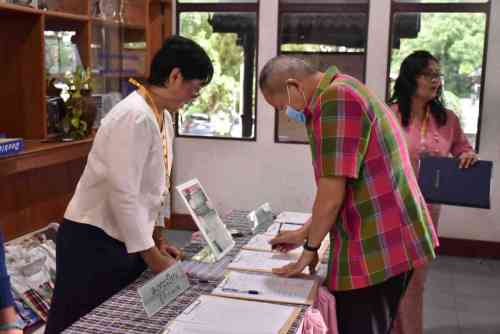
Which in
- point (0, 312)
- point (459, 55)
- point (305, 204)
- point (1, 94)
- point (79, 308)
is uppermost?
point (459, 55)

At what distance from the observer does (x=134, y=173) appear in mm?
1510

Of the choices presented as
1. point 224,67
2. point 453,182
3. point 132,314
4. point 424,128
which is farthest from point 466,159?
point 224,67

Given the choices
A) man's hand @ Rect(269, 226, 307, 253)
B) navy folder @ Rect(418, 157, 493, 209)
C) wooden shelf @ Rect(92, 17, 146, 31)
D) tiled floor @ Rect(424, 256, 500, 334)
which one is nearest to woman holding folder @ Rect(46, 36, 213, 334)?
man's hand @ Rect(269, 226, 307, 253)

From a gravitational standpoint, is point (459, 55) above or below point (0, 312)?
above

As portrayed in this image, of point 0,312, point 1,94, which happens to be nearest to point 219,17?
point 1,94

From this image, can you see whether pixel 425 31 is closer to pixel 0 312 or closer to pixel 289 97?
pixel 289 97

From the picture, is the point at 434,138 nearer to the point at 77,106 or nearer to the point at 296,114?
the point at 296,114

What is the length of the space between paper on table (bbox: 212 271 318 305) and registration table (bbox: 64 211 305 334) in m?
0.05

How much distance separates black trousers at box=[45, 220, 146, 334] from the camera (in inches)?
64.1

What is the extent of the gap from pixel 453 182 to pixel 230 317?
179cm

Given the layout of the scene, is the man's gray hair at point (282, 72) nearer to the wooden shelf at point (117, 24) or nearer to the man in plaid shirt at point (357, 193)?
the man in plaid shirt at point (357, 193)

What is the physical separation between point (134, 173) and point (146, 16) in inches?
121

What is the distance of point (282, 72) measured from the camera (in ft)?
4.88

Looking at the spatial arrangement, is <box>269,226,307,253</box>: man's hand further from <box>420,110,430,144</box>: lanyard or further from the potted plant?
the potted plant
